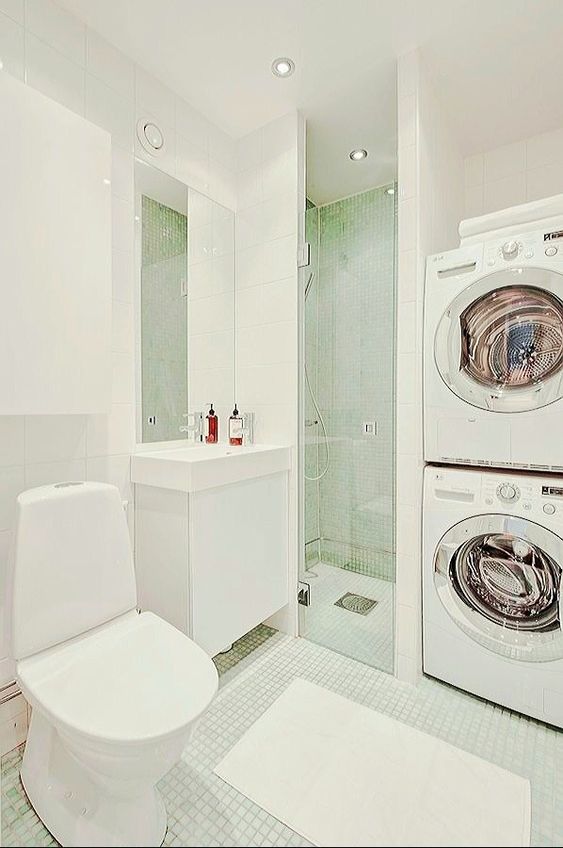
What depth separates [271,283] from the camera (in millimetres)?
2160

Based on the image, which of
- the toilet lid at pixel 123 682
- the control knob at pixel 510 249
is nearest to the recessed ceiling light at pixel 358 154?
the control knob at pixel 510 249

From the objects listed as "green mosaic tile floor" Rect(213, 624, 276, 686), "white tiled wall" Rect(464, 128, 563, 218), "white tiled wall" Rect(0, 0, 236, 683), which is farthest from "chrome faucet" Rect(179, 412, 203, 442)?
"white tiled wall" Rect(464, 128, 563, 218)

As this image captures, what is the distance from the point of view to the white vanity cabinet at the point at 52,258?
1267 mm

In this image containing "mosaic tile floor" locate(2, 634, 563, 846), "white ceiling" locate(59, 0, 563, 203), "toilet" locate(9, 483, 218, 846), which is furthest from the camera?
"white ceiling" locate(59, 0, 563, 203)

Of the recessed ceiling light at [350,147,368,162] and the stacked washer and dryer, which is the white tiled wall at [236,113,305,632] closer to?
the recessed ceiling light at [350,147,368,162]

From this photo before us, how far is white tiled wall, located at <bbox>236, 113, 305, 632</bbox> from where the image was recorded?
6.86ft

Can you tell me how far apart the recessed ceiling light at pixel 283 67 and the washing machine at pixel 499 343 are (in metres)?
0.99

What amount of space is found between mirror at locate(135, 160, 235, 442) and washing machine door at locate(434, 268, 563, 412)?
110 cm

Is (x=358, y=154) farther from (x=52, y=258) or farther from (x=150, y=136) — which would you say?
(x=52, y=258)

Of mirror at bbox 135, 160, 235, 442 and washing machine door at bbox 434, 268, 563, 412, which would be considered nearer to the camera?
washing machine door at bbox 434, 268, 563, 412

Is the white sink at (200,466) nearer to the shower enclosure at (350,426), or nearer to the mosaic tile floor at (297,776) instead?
the shower enclosure at (350,426)

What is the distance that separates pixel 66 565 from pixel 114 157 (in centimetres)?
154

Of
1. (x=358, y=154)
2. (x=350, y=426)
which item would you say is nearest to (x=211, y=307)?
(x=350, y=426)

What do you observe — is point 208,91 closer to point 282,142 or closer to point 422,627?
point 282,142
